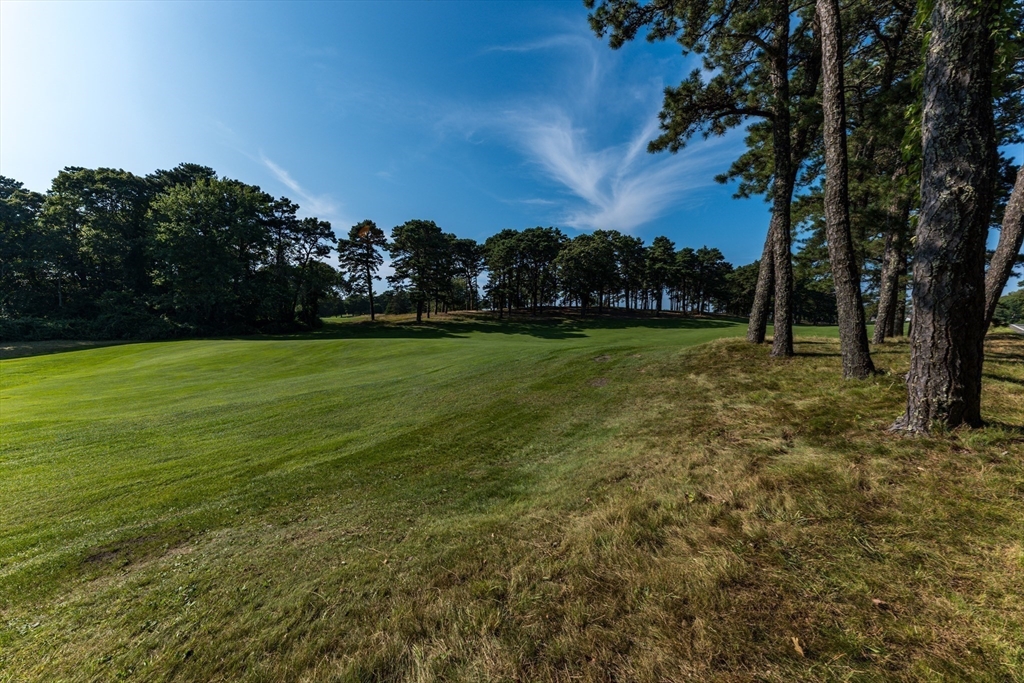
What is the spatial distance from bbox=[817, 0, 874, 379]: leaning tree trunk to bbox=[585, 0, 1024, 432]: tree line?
0.03 metres

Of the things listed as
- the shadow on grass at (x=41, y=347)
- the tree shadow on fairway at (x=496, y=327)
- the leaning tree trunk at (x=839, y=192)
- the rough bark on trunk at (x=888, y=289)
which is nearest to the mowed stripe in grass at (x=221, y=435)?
the leaning tree trunk at (x=839, y=192)

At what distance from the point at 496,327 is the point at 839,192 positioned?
112ft

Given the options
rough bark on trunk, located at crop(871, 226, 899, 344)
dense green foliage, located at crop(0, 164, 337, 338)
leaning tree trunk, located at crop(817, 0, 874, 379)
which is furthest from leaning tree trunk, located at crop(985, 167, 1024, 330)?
dense green foliage, located at crop(0, 164, 337, 338)

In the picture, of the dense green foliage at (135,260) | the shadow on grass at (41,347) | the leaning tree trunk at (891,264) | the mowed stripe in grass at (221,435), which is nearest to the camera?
the mowed stripe in grass at (221,435)

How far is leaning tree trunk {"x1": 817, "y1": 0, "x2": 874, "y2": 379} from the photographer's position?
6691 millimetres

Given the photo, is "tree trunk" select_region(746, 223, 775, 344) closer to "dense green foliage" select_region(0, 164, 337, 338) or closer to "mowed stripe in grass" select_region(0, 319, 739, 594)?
"mowed stripe in grass" select_region(0, 319, 739, 594)

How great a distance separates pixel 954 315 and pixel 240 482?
9.09m

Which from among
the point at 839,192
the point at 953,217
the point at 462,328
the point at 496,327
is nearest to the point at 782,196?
the point at 839,192

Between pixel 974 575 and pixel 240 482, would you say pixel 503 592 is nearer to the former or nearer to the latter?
pixel 974 575

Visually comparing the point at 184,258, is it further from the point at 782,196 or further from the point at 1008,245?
the point at 1008,245

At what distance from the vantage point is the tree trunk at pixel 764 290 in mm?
10344

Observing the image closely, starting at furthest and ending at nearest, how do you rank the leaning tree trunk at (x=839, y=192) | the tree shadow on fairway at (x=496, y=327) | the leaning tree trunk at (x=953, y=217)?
the tree shadow on fairway at (x=496, y=327), the leaning tree trunk at (x=839, y=192), the leaning tree trunk at (x=953, y=217)

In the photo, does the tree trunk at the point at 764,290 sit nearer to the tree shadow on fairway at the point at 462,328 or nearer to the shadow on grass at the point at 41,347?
the tree shadow on fairway at the point at 462,328

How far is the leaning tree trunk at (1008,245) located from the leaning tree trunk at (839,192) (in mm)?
3122
